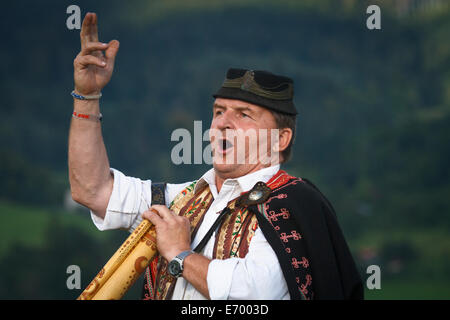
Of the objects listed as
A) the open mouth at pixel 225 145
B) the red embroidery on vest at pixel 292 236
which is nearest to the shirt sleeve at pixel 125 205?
the open mouth at pixel 225 145

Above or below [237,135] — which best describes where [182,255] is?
below

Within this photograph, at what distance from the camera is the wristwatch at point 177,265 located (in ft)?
6.98

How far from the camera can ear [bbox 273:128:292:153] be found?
2547 millimetres

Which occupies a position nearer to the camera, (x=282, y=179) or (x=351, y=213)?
(x=282, y=179)

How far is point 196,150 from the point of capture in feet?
9.82

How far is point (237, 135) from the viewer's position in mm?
2389

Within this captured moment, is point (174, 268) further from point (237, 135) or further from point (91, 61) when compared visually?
point (91, 61)

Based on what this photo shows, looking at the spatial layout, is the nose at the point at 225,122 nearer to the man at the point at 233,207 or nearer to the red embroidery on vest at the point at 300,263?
the man at the point at 233,207

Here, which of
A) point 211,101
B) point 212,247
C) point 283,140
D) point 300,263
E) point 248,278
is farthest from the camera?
point 211,101

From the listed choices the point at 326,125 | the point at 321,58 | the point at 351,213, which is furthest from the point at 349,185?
the point at 321,58

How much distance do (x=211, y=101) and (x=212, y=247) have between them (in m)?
6.95

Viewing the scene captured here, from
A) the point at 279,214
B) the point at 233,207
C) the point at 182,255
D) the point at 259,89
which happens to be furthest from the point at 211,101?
the point at 182,255

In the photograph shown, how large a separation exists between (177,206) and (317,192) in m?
0.64
